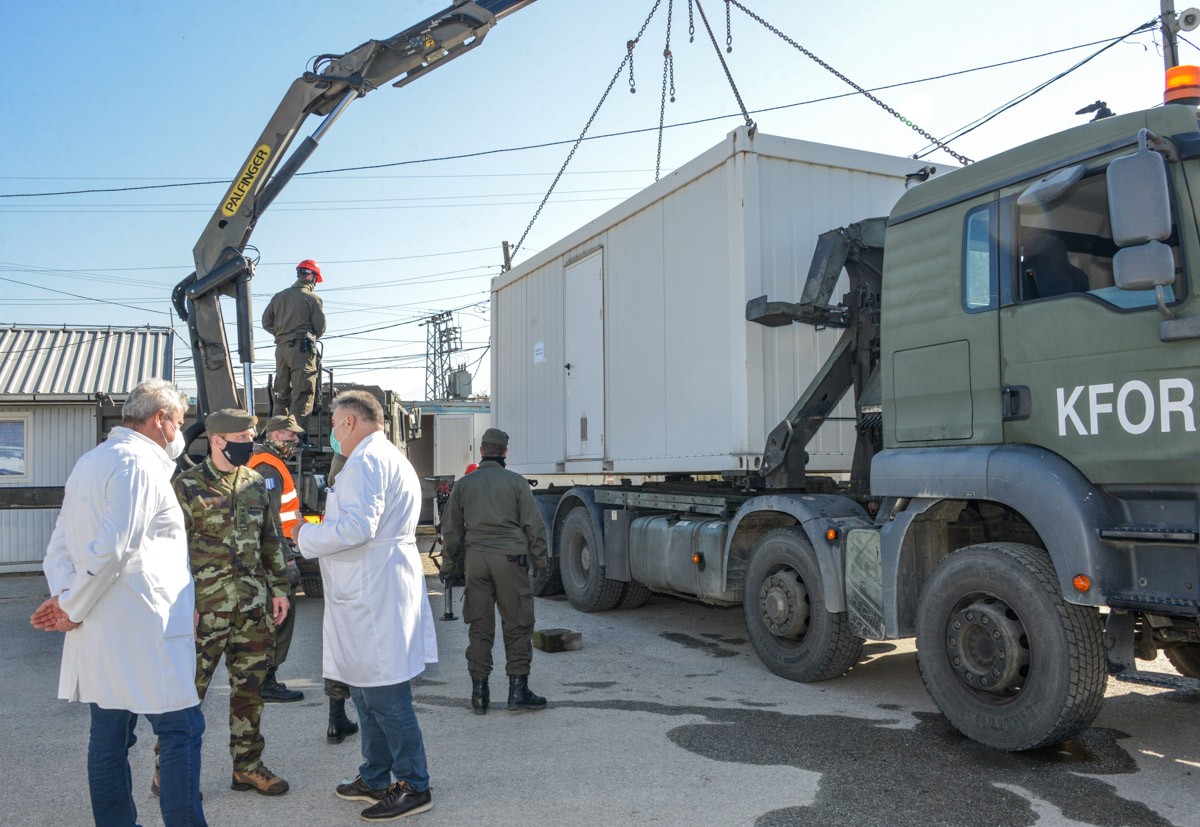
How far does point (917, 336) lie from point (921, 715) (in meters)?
2.18

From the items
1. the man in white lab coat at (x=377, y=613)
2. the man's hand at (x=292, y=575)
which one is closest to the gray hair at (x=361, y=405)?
the man in white lab coat at (x=377, y=613)

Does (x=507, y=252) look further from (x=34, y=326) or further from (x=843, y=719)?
(x=843, y=719)

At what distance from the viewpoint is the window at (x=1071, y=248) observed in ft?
14.1

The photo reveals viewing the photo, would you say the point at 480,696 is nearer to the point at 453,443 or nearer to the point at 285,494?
the point at 285,494

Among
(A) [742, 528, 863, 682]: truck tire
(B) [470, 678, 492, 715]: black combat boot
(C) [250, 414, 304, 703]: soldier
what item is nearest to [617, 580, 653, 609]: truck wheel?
(A) [742, 528, 863, 682]: truck tire

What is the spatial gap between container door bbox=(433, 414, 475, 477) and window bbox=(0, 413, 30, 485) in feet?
37.9

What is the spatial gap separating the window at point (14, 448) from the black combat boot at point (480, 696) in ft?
41.4

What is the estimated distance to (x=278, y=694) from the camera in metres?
5.85

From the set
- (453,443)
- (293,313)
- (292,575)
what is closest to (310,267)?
(293,313)

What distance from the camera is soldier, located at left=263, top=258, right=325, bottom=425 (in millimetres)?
9594

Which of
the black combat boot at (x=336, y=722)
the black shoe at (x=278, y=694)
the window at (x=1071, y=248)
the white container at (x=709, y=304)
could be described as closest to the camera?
the window at (x=1071, y=248)

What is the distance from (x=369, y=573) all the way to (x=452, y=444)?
72.8 feet

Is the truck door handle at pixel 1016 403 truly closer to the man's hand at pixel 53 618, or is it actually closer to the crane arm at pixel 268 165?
the man's hand at pixel 53 618

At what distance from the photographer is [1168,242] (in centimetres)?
405
